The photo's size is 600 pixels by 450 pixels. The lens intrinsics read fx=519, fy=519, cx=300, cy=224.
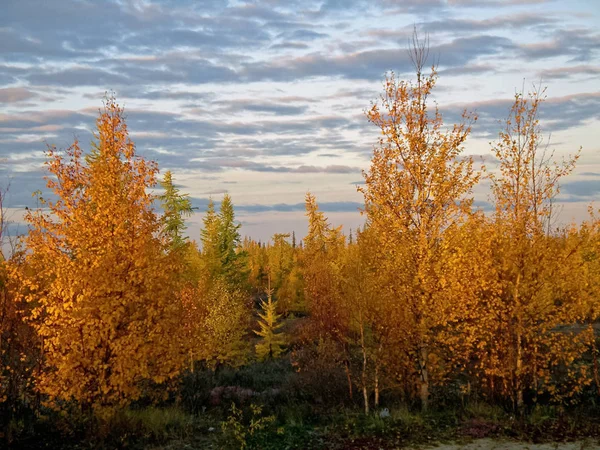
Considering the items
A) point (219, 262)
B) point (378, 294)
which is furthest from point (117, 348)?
point (219, 262)

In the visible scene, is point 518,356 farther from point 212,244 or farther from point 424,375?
point 212,244

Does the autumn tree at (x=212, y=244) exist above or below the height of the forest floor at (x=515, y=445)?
above

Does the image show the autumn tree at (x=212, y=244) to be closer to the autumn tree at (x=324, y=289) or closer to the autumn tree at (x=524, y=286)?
the autumn tree at (x=324, y=289)

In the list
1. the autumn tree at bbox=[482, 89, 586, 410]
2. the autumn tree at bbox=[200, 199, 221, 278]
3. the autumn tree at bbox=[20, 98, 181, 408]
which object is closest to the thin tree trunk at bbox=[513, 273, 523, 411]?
the autumn tree at bbox=[482, 89, 586, 410]

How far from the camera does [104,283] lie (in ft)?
40.3

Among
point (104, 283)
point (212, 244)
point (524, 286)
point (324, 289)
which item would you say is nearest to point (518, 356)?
Answer: point (524, 286)

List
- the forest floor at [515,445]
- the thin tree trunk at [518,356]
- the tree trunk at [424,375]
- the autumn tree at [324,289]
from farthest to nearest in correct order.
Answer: the autumn tree at [324,289]
the tree trunk at [424,375]
the thin tree trunk at [518,356]
the forest floor at [515,445]

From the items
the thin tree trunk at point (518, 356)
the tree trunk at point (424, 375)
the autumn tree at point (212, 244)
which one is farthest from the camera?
the autumn tree at point (212, 244)

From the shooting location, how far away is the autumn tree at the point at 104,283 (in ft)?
39.7

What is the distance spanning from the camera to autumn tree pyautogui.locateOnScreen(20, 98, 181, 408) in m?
12.1

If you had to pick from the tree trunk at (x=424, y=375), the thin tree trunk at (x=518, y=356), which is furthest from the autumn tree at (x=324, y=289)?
the thin tree trunk at (x=518, y=356)

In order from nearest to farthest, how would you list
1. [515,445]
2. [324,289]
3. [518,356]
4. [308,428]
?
[515,445] < [308,428] < [518,356] < [324,289]

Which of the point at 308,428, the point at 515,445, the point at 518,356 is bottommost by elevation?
the point at 308,428

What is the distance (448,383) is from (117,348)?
1175 cm
